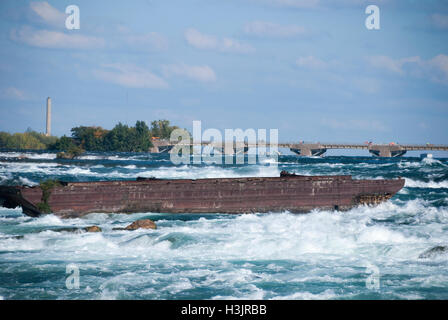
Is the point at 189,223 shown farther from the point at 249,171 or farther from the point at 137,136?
the point at 137,136

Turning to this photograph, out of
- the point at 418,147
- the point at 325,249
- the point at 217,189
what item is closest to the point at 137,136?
the point at 418,147

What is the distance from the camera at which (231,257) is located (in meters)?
19.0

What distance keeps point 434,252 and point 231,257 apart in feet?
20.8

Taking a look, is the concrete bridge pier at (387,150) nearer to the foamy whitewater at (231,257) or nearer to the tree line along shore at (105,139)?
the tree line along shore at (105,139)

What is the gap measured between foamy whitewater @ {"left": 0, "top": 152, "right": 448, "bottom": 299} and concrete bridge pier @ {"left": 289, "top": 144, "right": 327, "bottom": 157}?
399ft

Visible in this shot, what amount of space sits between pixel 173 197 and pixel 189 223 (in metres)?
4.06

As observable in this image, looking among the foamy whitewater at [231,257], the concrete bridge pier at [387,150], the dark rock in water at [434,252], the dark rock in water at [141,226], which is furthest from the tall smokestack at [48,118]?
the dark rock in water at [434,252]

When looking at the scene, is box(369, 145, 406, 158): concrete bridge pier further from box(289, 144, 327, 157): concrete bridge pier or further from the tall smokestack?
the tall smokestack

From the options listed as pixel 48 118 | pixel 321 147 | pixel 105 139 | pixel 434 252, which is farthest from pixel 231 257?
pixel 48 118

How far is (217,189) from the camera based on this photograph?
100 ft

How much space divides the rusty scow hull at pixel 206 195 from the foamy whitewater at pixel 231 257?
31.1 inches

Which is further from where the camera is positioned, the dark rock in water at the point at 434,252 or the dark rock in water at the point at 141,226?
the dark rock in water at the point at 141,226

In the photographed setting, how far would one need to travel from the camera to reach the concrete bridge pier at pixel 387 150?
142125 millimetres

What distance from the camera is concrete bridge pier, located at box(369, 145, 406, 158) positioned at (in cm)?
14212
